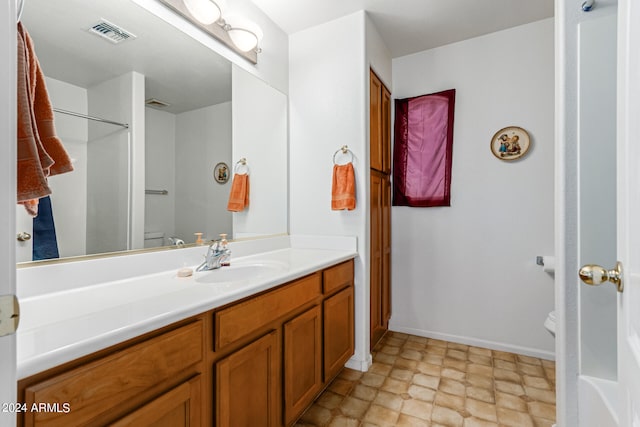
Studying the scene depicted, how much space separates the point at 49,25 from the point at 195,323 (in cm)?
119

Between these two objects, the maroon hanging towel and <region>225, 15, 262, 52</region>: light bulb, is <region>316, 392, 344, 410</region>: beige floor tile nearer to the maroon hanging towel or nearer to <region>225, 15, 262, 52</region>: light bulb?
the maroon hanging towel

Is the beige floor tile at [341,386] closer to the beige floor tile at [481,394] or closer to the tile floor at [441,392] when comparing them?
the tile floor at [441,392]

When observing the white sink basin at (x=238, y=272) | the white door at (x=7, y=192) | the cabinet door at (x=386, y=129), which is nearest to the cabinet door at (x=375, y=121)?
the cabinet door at (x=386, y=129)

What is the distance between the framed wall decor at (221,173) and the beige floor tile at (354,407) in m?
1.50

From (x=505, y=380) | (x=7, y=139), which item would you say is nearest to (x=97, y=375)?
(x=7, y=139)

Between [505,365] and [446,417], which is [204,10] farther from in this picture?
[505,365]

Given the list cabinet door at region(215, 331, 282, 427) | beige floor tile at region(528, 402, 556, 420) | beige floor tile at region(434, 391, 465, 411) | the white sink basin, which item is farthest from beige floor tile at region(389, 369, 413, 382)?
the white sink basin

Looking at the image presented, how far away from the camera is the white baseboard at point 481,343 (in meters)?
2.34

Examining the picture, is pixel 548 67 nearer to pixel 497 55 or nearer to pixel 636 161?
pixel 497 55

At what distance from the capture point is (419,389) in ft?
6.35

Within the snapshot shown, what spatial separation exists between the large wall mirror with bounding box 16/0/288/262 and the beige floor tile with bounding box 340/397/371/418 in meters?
1.18

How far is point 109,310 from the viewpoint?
0.89 meters

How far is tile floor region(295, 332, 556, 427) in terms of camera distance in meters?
1.67

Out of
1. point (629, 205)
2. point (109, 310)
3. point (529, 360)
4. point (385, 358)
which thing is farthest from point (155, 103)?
point (529, 360)
